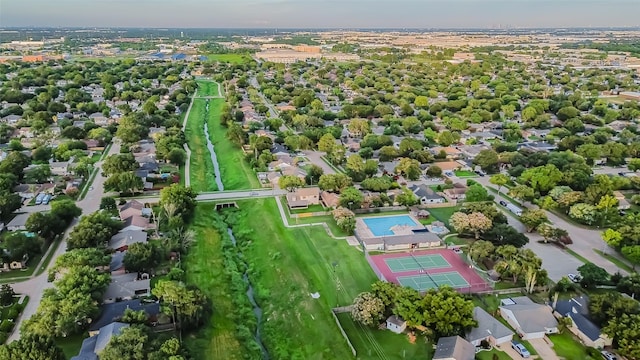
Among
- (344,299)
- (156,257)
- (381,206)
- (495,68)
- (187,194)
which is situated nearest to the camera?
(344,299)

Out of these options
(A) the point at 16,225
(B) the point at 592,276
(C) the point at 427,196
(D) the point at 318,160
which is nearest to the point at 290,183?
(D) the point at 318,160

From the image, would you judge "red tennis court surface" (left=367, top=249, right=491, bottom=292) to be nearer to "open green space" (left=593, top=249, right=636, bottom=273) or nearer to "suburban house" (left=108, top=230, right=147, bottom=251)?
"open green space" (left=593, top=249, right=636, bottom=273)

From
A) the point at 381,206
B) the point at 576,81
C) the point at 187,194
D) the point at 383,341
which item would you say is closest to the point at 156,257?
→ the point at 187,194

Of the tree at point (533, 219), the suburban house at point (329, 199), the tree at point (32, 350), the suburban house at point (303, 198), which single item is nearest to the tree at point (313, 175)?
the suburban house at point (329, 199)

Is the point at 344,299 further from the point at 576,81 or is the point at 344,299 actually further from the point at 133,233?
the point at 576,81

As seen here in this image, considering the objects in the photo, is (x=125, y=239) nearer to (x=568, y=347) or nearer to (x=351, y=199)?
(x=351, y=199)

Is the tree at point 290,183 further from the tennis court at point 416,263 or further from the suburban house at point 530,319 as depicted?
the suburban house at point 530,319
